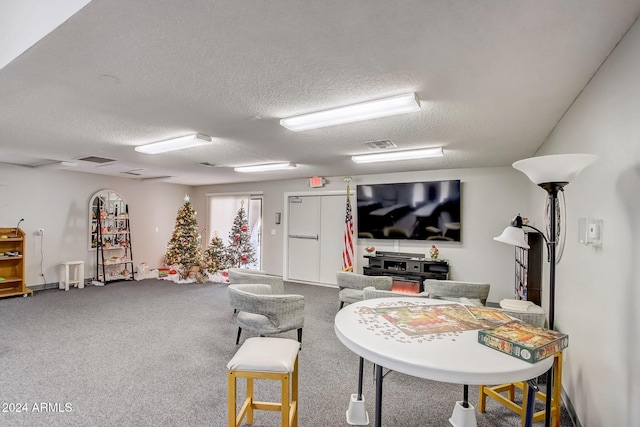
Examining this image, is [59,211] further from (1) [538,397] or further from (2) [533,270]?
(2) [533,270]

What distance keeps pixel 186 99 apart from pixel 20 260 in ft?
19.3

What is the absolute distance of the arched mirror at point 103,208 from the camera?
23.0ft

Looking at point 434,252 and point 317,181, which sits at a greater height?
point 317,181

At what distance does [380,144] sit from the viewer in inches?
156

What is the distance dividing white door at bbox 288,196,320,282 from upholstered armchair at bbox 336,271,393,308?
234 centimetres

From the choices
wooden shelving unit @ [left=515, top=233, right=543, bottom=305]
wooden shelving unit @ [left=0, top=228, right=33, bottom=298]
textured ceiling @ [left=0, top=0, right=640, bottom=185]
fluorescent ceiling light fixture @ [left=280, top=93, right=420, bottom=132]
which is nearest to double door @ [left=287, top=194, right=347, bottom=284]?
textured ceiling @ [left=0, top=0, right=640, bottom=185]

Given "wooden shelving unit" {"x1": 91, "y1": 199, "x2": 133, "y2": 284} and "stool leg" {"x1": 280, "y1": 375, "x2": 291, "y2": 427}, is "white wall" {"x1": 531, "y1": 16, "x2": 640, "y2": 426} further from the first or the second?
"wooden shelving unit" {"x1": 91, "y1": 199, "x2": 133, "y2": 284}

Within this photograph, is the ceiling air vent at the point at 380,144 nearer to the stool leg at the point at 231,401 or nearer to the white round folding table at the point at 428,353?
the white round folding table at the point at 428,353

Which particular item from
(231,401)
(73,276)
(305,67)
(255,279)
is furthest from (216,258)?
(305,67)

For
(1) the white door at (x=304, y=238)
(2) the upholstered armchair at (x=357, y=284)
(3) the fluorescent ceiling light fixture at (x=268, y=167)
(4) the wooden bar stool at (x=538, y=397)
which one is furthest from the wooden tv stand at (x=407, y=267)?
(4) the wooden bar stool at (x=538, y=397)

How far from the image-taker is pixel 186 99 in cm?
257

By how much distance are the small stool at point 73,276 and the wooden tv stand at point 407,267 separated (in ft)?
19.4

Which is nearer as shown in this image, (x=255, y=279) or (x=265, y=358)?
(x=265, y=358)

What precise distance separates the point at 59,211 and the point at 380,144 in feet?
22.5
